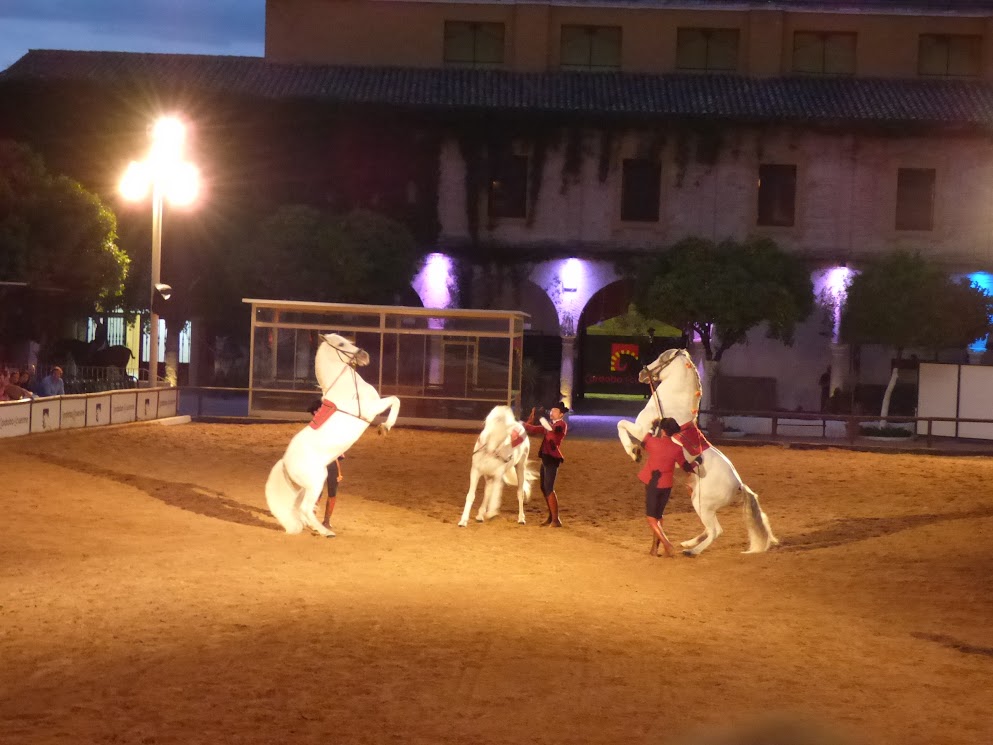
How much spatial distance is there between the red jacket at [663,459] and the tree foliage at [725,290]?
20.7 m

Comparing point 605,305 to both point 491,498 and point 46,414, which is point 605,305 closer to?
point 46,414

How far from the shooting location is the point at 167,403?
28.9m

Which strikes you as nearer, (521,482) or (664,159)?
(521,482)

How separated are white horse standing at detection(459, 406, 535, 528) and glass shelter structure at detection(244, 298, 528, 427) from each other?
1342cm

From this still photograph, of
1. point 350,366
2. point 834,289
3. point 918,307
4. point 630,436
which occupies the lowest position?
point 630,436

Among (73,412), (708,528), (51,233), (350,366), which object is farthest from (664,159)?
(708,528)

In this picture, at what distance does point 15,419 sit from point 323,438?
30.4 ft

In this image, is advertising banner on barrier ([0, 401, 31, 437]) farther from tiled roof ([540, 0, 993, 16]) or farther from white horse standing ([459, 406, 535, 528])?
tiled roof ([540, 0, 993, 16])

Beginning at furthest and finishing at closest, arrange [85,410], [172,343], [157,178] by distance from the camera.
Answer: [172,343] < [157,178] < [85,410]

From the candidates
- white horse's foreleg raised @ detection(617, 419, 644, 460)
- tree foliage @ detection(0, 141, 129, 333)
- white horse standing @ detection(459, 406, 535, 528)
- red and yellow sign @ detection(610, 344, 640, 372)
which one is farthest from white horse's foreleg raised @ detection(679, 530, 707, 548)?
red and yellow sign @ detection(610, 344, 640, 372)

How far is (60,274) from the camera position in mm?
32656

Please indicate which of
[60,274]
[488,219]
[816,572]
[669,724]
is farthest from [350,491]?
[488,219]

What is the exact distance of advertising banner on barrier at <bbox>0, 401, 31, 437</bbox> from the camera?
2180 cm

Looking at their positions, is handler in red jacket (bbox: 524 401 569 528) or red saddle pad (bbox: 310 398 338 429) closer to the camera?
red saddle pad (bbox: 310 398 338 429)
